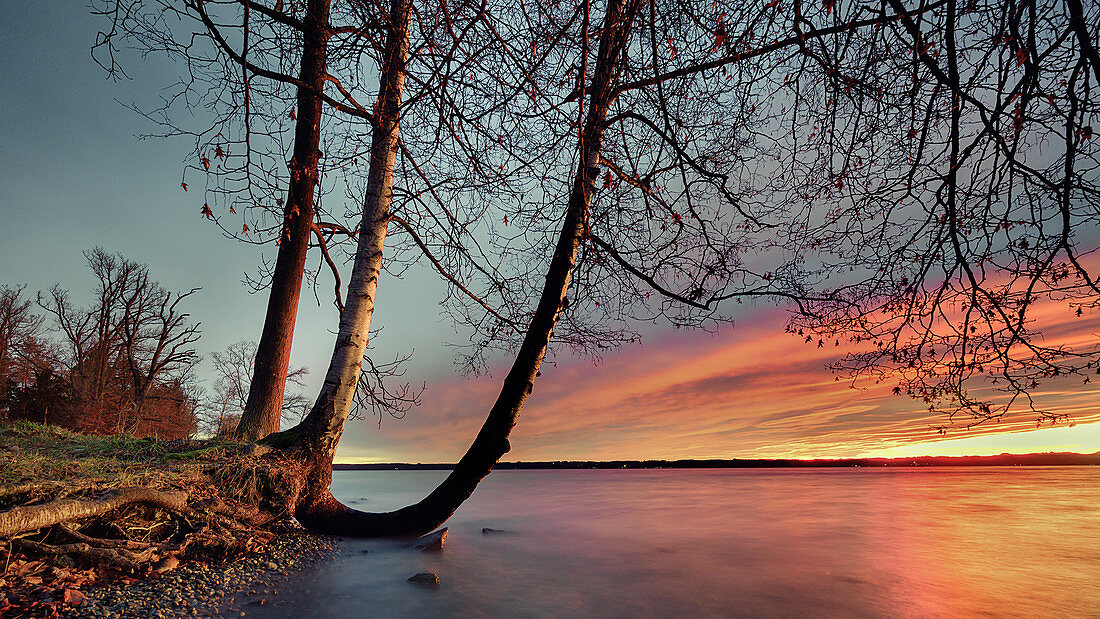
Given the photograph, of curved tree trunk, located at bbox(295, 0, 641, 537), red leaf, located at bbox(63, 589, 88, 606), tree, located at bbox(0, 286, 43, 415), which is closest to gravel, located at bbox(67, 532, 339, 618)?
red leaf, located at bbox(63, 589, 88, 606)

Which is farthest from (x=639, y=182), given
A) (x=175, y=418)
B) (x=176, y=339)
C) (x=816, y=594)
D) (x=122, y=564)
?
(x=175, y=418)

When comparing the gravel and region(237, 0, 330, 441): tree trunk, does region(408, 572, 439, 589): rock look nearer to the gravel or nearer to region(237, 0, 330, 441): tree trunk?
the gravel

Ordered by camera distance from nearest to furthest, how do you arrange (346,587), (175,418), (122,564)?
(122,564) → (346,587) → (175,418)

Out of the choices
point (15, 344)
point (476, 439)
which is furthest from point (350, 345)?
point (15, 344)

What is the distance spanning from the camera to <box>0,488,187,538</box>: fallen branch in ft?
8.45

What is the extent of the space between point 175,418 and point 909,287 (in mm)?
25127

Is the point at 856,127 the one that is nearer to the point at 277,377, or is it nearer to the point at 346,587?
the point at 346,587

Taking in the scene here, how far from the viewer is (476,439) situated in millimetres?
4324

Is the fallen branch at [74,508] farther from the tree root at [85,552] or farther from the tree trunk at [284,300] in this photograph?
the tree trunk at [284,300]

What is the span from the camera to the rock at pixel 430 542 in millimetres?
4863

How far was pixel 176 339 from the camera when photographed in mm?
15602

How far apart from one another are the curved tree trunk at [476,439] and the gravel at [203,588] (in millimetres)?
638

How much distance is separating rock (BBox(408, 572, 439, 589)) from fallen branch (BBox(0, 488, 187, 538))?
1764 millimetres

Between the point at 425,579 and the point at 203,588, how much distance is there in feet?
5.27
